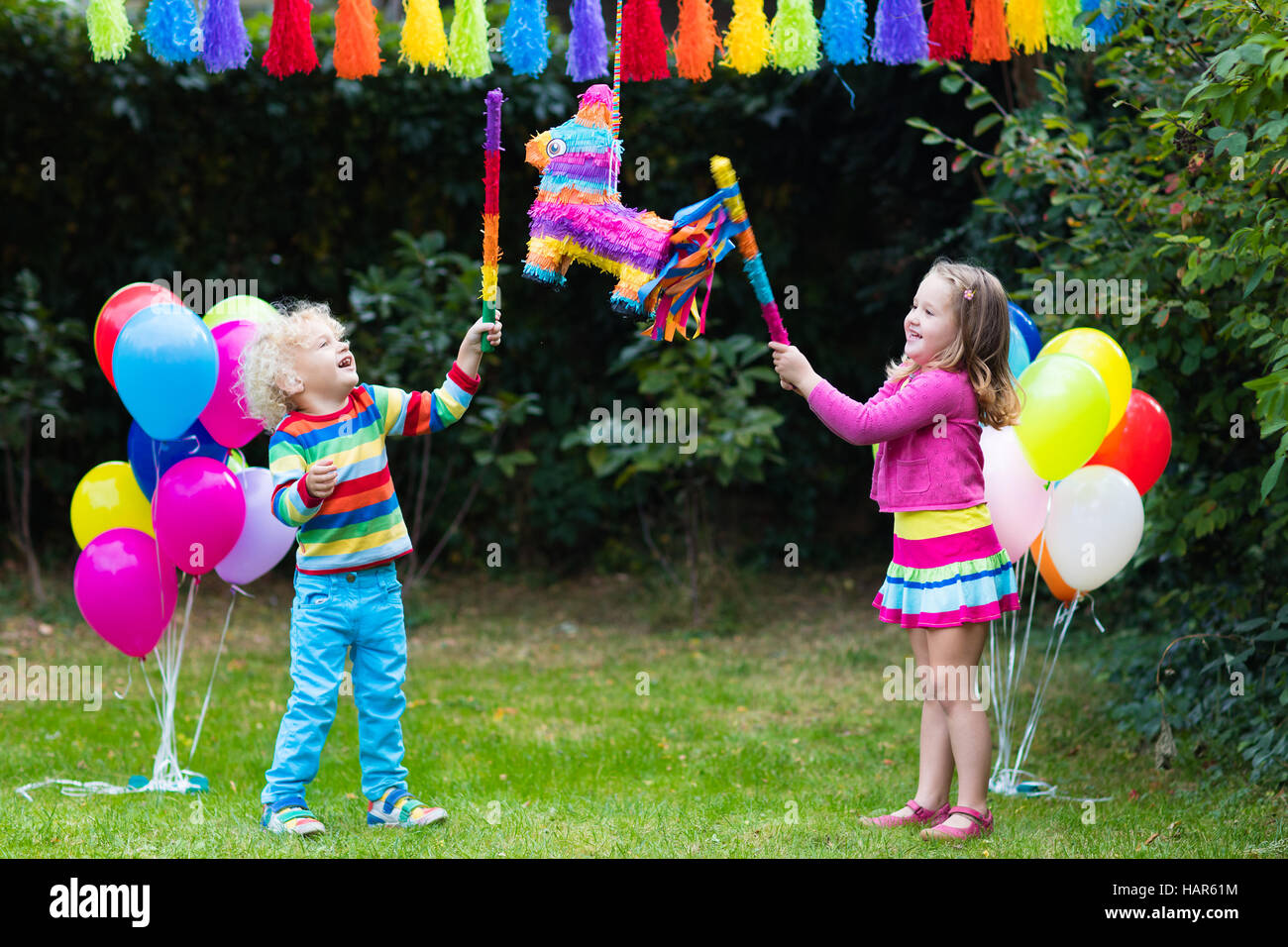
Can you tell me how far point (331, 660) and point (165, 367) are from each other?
85 cm

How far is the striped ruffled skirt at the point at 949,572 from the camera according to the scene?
2.90 meters

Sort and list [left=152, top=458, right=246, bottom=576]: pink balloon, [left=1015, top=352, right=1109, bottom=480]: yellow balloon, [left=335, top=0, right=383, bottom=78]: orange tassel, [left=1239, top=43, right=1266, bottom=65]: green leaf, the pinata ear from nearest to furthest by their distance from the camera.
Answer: [left=1239, top=43, right=1266, bottom=65]: green leaf < the pinata ear < [left=1015, top=352, right=1109, bottom=480]: yellow balloon < [left=152, top=458, right=246, bottom=576]: pink balloon < [left=335, top=0, right=383, bottom=78]: orange tassel

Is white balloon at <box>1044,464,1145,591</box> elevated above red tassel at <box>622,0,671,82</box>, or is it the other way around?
red tassel at <box>622,0,671,82</box>

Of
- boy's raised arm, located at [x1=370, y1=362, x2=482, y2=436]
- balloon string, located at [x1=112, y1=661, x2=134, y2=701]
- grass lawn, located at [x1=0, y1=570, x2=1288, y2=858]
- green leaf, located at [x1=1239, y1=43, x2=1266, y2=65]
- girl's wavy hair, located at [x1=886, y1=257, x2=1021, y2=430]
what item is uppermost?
green leaf, located at [x1=1239, y1=43, x2=1266, y2=65]

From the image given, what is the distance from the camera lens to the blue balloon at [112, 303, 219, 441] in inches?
124

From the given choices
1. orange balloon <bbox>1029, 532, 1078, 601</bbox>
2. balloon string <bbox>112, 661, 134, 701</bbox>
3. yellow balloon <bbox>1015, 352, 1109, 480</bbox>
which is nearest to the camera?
yellow balloon <bbox>1015, 352, 1109, 480</bbox>

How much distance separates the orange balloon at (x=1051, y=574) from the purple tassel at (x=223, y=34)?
99.2 inches

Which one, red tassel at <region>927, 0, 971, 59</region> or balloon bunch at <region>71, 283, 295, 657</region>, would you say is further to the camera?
red tassel at <region>927, 0, 971, 59</region>

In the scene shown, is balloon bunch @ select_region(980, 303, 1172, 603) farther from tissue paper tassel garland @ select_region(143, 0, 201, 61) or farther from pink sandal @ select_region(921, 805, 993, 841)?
tissue paper tassel garland @ select_region(143, 0, 201, 61)

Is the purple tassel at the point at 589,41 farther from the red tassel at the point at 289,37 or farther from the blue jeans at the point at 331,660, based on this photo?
the blue jeans at the point at 331,660

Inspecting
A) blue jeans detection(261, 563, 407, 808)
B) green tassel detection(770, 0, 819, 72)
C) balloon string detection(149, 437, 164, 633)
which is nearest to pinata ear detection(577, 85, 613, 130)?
green tassel detection(770, 0, 819, 72)

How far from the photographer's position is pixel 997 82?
19.4 feet

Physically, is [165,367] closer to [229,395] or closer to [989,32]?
[229,395]

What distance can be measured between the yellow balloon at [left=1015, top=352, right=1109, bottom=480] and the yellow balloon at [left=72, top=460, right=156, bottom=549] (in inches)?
92.0
